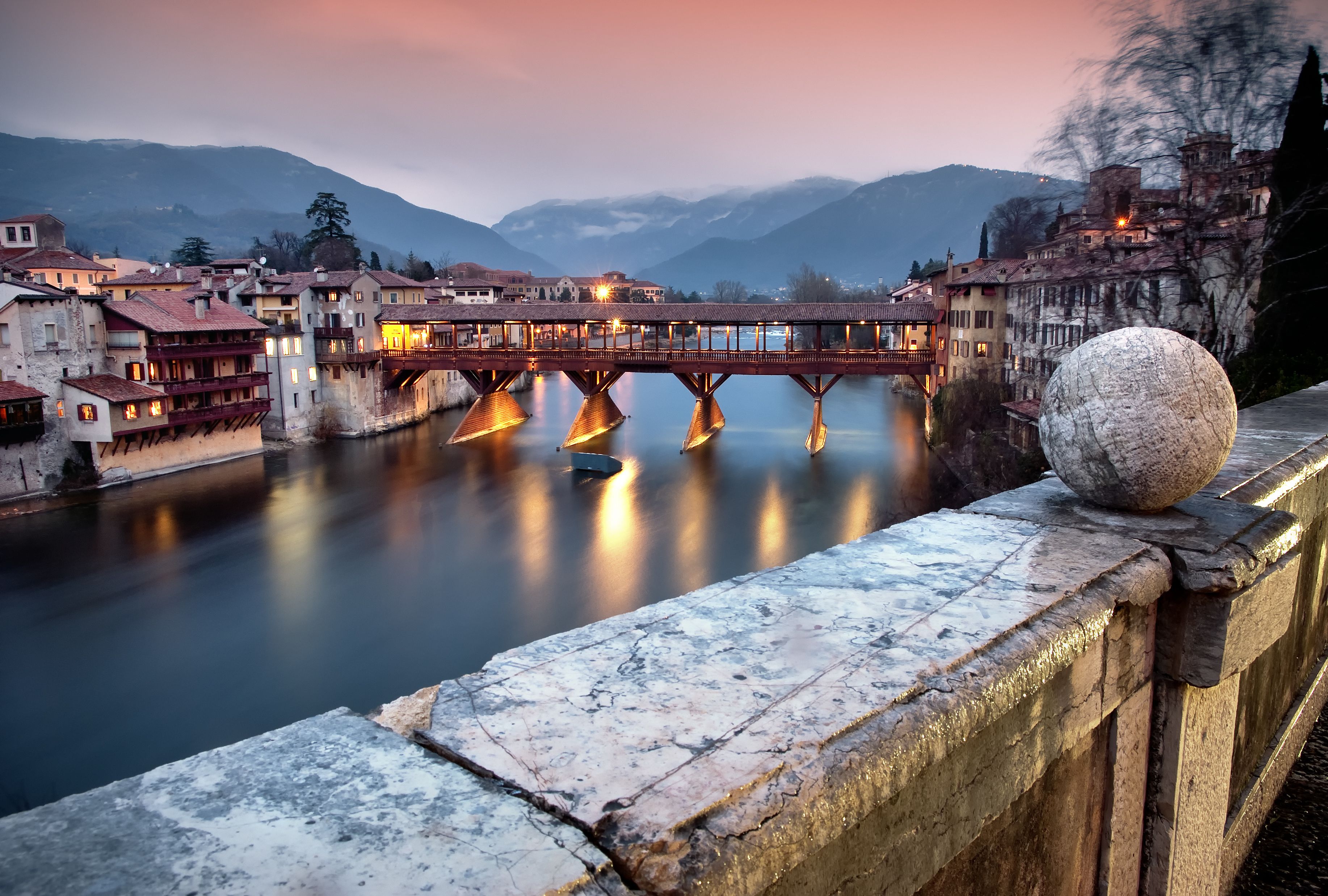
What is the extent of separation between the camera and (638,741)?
205cm

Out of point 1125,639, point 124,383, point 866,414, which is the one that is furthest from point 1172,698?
point 866,414

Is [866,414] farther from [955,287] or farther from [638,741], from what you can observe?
[638,741]

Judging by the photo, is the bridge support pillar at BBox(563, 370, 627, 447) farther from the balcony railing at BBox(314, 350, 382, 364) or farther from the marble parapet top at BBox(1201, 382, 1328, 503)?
the marble parapet top at BBox(1201, 382, 1328, 503)

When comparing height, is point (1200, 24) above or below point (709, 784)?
above

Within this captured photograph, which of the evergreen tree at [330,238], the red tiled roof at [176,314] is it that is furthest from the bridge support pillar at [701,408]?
the evergreen tree at [330,238]

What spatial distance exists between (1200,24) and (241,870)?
1361 cm

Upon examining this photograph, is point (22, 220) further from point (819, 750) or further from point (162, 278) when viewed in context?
point (819, 750)

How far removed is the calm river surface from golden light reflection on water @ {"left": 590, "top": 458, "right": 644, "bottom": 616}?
0.09 metres

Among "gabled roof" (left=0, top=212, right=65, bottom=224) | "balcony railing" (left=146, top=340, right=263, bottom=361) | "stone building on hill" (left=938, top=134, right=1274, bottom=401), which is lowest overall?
"balcony railing" (left=146, top=340, right=263, bottom=361)

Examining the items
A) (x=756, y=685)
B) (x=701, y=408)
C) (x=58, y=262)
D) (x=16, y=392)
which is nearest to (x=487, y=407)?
(x=701, y=408)

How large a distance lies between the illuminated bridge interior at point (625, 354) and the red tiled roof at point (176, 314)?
8042 mm

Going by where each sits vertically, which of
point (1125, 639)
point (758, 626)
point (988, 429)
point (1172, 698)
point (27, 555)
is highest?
point (758, 626)

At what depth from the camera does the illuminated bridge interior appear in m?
35.8

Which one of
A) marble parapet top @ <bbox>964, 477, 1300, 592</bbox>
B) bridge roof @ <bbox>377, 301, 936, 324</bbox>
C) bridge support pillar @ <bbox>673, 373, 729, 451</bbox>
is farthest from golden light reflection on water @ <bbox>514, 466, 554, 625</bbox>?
marble parapet top @ <bbox>964, 477, 1300, 592</bbox>
